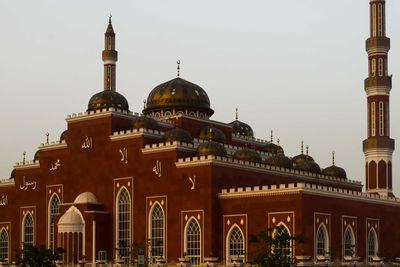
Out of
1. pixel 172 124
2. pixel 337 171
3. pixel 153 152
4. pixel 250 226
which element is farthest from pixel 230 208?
pixel 337 171

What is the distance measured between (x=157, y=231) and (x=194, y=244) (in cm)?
342

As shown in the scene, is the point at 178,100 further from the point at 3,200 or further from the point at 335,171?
the point at 3,200

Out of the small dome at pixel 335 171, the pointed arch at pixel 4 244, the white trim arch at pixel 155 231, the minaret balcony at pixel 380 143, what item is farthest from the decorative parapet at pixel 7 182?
the minaret balcony at pixel 380 143

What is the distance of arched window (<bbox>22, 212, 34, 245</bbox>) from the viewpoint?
6277 centimetres

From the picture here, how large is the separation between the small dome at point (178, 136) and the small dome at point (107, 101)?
6374 mm

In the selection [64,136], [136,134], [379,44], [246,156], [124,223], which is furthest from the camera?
[379,44]

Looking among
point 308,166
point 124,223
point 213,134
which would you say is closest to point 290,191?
point 213,134

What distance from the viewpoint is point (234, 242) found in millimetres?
52031

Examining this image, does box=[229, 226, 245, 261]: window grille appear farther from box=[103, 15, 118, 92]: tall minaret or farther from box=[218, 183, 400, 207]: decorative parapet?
box=[103, 15, 118, 92]: tall minaret

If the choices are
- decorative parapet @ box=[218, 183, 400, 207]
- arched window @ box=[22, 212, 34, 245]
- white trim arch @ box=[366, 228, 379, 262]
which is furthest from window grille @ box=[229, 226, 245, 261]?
arched window @ box=[22, 212, 34, 245]

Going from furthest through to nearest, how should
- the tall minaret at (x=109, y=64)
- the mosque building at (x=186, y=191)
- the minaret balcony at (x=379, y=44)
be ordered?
the tall minaret at (x=109, y=64)
the minaret balcony at (x=379, y=44)
the mosque building at (x=186, y=191)

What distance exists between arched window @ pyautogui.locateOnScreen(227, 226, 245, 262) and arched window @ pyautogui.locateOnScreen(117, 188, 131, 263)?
27.1ft

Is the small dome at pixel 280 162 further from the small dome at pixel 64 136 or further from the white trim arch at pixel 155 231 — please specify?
the small dome at pixel 64 136

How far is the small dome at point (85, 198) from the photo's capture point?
57431 millimetres
